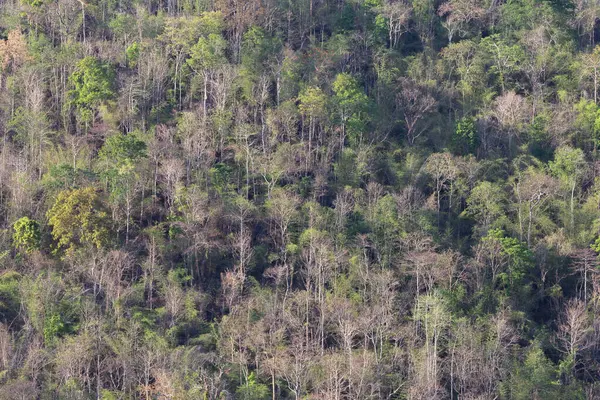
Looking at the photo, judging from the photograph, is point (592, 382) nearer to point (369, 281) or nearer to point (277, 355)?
point (369, 281)

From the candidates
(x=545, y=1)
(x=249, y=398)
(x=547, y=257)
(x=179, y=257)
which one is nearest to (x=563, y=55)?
(x=545, y=1)

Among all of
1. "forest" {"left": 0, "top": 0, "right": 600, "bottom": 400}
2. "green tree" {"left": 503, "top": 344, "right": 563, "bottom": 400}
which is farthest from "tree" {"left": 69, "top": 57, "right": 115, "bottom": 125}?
"green tree" {"left": 503, "top": 344, "right": 563, "bottom": 400}

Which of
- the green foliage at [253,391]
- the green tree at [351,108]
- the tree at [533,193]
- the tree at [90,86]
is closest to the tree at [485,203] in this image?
the tree at [533,193]

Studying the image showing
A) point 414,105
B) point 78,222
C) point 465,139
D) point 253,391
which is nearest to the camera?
point 253,391

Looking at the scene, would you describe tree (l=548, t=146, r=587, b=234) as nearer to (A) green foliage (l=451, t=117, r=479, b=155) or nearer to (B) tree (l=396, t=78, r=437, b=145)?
(A) green foliage (l=451, t=117, r=479, b=155)

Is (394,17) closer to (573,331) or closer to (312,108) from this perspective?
(312,108)

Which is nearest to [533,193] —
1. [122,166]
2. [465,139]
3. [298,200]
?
[465,139]

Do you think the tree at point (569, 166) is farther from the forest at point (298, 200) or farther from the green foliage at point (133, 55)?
the green foliage at point (133, 55)
